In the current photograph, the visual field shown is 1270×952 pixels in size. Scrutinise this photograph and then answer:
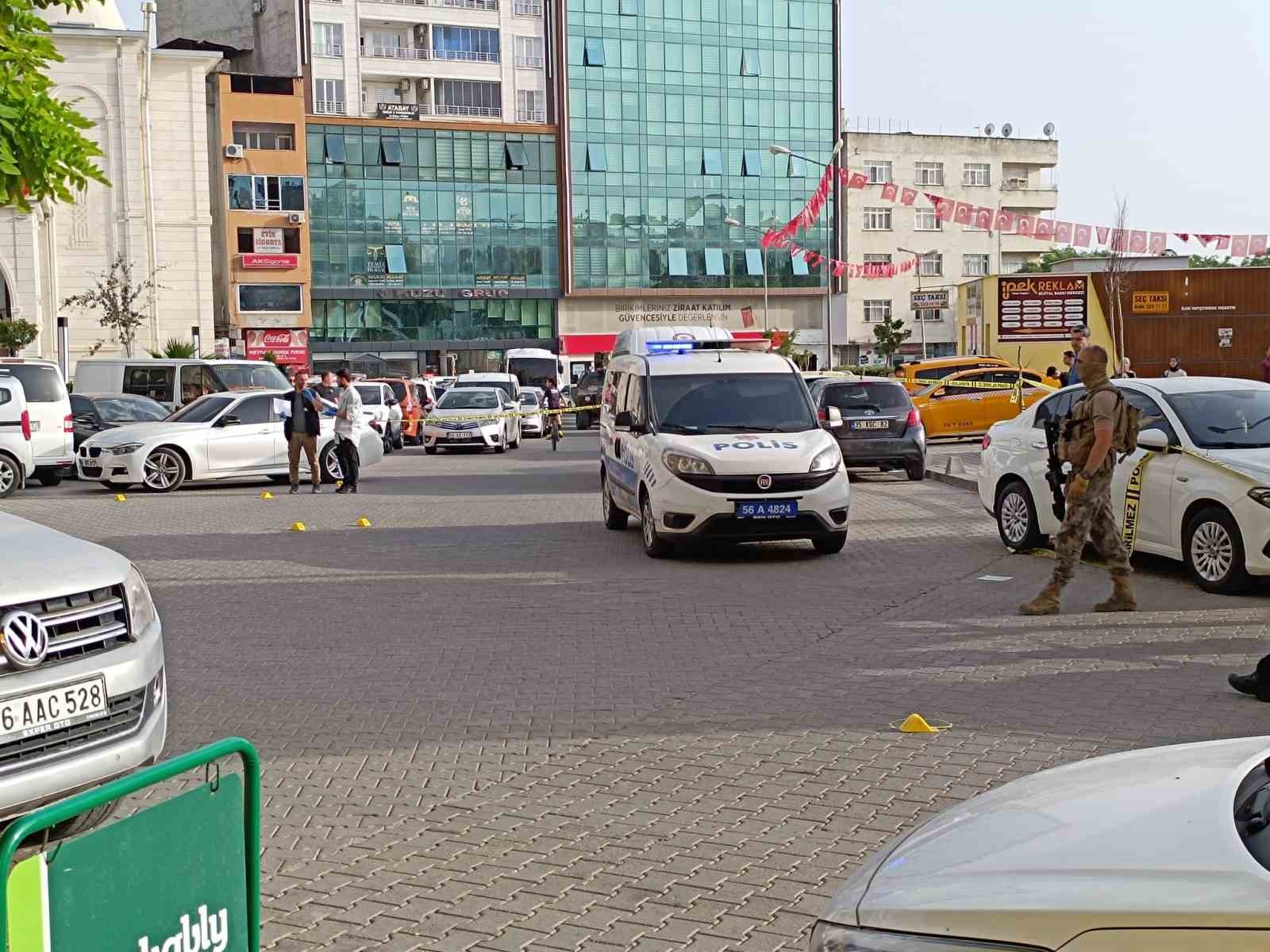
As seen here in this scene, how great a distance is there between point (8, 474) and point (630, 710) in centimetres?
1877

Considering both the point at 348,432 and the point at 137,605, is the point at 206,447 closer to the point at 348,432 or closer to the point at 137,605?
the point at 348,432

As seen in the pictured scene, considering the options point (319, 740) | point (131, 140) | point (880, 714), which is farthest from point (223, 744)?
point (131, 140)

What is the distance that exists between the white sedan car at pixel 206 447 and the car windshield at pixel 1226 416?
15407 mm

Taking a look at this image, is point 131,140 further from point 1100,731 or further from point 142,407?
point 1100,731

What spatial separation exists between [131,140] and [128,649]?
204 ft

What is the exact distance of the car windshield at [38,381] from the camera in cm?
2406

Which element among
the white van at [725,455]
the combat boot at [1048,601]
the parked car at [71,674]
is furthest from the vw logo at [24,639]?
the white van at [725,455]

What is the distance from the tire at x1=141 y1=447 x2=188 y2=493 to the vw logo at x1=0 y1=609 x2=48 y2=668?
19731mm

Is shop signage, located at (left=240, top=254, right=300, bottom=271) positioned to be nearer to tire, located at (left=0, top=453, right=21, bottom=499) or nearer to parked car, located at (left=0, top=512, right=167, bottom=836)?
tire, located at (left=0, top=453, right=21, bottom=499)

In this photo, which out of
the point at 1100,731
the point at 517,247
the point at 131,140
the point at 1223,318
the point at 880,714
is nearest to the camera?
the point at 1100,731

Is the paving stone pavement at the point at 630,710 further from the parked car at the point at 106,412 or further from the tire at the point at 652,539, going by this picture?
the parked car at the point at 106,412

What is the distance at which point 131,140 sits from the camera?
207 feet

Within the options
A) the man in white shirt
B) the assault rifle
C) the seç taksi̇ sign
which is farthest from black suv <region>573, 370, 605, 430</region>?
the assault rifle

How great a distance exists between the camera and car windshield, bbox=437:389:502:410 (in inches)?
1485
